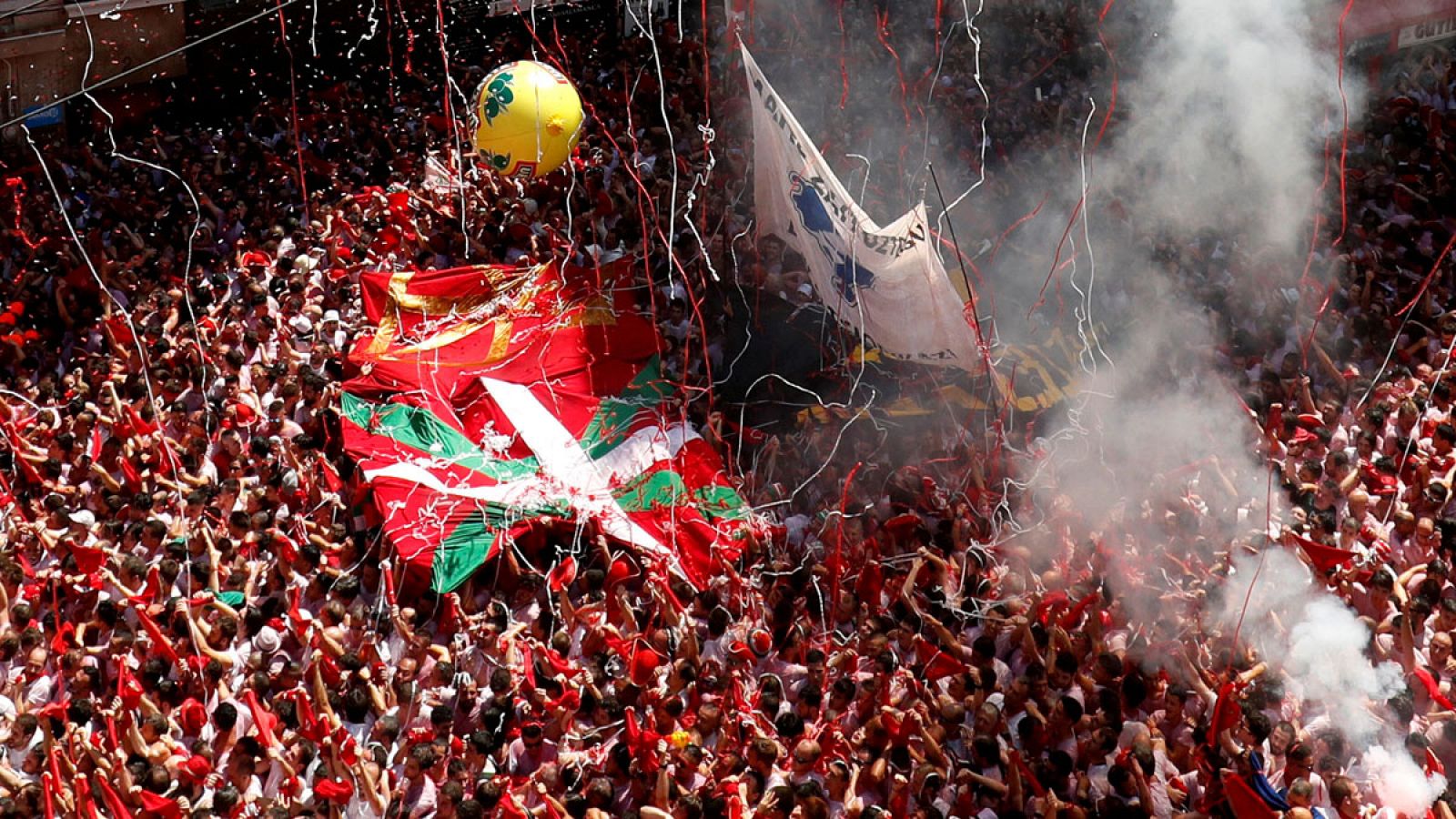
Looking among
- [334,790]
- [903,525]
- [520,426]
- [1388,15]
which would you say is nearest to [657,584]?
[903,525]

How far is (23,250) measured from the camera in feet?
26.7

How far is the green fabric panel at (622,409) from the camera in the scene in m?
6.71

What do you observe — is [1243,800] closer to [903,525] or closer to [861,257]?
[903,525]

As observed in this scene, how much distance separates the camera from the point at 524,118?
24.2ft

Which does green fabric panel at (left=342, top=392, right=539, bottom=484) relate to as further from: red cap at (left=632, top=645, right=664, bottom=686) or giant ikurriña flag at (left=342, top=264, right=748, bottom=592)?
red cap at (left=632, top=645, right=664, bottom=686)

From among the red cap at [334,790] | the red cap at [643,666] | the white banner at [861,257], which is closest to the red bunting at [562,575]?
the red cap at [643,666]

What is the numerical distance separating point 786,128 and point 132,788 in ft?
14.8

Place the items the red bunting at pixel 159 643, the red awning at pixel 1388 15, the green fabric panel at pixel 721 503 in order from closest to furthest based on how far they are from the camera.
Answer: the red bunting at pixel 159 643, the green fabric panel at pixel 721 503, the red awning at pixel 1388 15

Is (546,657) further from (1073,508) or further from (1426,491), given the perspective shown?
(1426,491)

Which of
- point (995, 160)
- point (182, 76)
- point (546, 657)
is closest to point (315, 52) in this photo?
point (182, 76)

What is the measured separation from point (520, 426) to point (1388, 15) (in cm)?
791

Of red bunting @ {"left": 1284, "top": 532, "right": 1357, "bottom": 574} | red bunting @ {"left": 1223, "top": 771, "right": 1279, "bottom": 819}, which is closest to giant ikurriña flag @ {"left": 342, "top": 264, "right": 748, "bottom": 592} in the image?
red bunting @ {"left": 1223, "top": 771, "right": 1279, "bottom": 819}

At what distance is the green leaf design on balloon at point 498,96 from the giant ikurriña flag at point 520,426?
41.5 inches

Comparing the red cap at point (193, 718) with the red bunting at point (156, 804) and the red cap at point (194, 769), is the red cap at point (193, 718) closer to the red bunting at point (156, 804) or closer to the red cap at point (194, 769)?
the red cap at point (194, 769)
